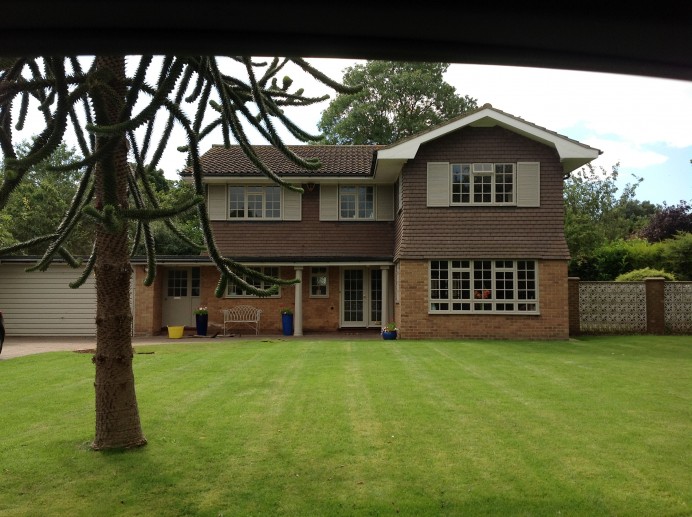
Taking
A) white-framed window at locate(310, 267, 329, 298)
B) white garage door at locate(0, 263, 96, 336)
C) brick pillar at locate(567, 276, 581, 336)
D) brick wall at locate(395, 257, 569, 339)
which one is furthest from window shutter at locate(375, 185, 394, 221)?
white garage door at locate(0, 263, 96, 336)

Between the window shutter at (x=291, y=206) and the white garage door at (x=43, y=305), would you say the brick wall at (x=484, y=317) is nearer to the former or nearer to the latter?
the window shutter at (x=291, y=206)

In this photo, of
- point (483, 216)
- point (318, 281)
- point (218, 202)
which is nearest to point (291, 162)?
point (218, 202)

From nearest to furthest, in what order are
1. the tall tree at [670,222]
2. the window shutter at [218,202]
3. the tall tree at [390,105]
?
1. the window shutter at [218,202]
2. the tall tree at [670,222]
3. the tall tree at [390,105]

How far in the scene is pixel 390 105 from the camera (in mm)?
43844

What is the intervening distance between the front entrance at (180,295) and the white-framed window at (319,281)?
4.12 m

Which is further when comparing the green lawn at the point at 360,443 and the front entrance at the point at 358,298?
the front entrance at the point at 358,298

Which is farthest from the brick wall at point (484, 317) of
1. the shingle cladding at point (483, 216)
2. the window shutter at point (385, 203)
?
the window shutter at point (385, 203)

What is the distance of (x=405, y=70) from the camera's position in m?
44.3

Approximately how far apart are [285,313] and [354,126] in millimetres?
Answer: 24605

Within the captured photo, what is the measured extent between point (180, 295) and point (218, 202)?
144 inches

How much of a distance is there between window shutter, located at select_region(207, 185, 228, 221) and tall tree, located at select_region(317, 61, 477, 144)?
22.1 metres

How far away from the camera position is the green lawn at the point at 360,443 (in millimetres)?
4941

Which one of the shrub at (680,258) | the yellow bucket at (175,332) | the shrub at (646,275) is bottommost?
the yellow bucket at (175,332)

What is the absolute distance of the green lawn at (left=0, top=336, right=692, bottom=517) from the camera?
494 cm
